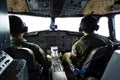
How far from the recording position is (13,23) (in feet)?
10.1

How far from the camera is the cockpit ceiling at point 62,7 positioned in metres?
4.03

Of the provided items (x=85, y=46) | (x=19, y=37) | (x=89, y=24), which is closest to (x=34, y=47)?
(x=19, y=37)

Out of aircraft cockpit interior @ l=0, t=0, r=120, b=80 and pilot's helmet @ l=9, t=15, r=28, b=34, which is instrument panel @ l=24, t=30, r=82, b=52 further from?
pilot's helmet @ l=9, t=15, r=28, b=34

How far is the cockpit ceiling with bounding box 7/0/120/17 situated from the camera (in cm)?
403

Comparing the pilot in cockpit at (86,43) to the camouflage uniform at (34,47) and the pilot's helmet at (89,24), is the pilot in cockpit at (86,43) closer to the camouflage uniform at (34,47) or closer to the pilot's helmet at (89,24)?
the pilot's helmet at (89,24)

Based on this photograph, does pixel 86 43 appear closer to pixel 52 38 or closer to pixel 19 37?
pixel 19 37

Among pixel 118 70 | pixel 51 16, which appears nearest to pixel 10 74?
pixel 118 70

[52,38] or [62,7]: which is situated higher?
[62,7]

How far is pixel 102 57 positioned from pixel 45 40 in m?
1.89

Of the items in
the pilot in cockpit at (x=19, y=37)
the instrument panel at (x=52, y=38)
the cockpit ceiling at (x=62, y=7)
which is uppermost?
the cockpit ceiling at (x=62, y=7)

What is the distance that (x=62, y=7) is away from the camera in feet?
14.0

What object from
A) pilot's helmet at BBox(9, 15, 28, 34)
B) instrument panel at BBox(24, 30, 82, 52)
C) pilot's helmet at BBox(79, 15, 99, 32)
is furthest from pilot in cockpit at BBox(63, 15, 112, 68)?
instrument panel at BBox(24, 30, 82, 52)

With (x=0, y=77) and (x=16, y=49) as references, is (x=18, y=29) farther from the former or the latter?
(x=0, y=77)

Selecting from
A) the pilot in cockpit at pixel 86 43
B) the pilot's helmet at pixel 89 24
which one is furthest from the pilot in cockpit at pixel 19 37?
the pilot's helmet at pixel 89 24
